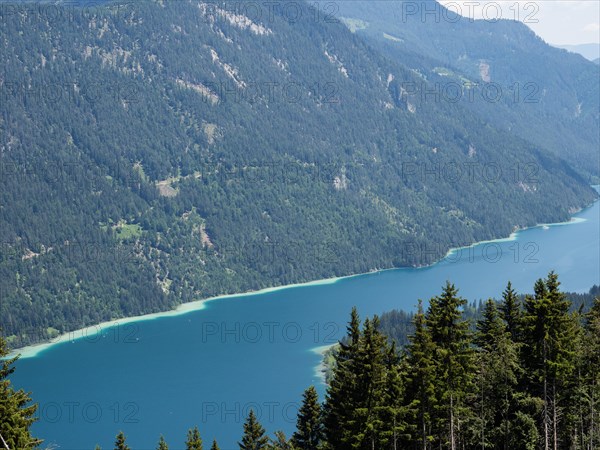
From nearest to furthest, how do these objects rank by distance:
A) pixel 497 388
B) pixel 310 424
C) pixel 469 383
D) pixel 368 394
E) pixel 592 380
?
pixel 368 394 → pixel 469 383 → pixel 592 380 → pixel 497 388 → pixel 310 424

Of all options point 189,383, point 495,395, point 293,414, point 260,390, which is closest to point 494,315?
point 495,395

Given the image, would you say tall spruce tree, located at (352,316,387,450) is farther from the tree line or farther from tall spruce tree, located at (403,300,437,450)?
tall spruce tree, located at (403,300,437,450)

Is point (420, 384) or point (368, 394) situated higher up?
point (420, 384)

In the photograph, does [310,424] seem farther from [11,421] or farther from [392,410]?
[11,421]

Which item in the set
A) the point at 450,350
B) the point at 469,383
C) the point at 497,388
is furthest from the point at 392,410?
the point at 497,388

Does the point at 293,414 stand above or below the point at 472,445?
above

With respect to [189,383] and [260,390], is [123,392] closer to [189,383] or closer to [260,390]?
[189,383]

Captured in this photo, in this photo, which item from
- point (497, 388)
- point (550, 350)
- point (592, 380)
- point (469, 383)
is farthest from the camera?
point (497, 388)

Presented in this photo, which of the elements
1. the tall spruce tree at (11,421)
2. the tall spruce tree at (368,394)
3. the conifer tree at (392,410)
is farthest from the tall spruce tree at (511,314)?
the tall spruce tree at (11,421)

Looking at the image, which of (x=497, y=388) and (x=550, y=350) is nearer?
(x=550, y=350)
